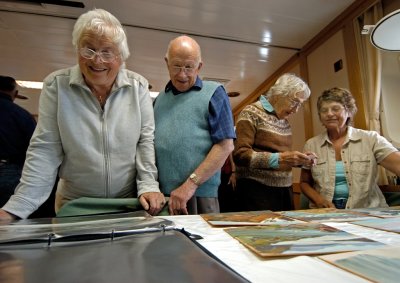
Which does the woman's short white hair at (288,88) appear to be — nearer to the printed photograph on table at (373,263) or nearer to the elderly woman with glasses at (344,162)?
the elderly woman with glasses at (344,162)

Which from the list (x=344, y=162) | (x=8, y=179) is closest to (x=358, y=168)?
(x=344, y=162)

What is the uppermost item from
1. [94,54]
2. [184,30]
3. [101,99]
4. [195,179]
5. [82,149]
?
[184,30]

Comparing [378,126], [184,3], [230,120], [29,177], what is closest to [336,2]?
[378,126]

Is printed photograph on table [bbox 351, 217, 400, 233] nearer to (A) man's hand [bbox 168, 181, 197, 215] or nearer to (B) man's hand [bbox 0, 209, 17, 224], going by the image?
(A) man's hand [bbox 168, 181, 197, 215]

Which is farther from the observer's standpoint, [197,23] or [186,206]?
[197,23]

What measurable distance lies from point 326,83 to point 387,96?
69cm

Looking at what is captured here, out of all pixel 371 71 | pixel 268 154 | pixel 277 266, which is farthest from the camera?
pixel 371 71

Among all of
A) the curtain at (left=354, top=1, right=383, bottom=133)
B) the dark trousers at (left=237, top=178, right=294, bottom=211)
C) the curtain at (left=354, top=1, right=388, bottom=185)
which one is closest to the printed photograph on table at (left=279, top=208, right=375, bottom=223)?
the dark trousers at (left=237, top=178, right=294, bottom=211)

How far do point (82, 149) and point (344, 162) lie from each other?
1.31 meters

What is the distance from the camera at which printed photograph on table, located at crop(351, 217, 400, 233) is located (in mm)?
561

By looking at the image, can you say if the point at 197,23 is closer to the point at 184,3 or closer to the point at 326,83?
the point at 184,3

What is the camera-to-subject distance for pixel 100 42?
883 mm

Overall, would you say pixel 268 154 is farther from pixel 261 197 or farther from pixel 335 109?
pixel 335 109

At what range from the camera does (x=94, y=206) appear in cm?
84
